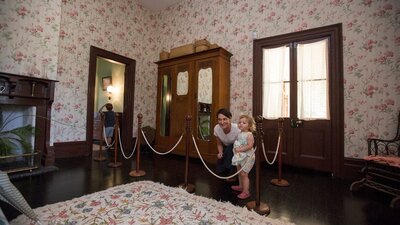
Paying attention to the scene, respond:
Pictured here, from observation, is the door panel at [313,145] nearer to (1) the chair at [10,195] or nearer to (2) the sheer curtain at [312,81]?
(2) the sheer curtain at [312,81]

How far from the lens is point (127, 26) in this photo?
16.9 ft

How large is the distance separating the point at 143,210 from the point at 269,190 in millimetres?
1537

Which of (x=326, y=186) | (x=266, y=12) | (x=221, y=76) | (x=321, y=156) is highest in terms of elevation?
(x=266, y=12)

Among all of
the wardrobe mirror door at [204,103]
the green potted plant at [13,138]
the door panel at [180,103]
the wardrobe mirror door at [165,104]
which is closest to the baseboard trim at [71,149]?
the green potted plant at [13,138]

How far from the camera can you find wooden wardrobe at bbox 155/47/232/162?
3.99 metres

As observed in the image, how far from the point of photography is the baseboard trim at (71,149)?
12.8 feet

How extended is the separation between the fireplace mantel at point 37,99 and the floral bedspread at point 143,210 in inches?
69.6

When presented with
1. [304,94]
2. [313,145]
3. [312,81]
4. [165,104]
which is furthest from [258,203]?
[165,104]


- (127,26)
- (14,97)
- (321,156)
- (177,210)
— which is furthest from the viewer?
(127,26)

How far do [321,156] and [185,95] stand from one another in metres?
2.77

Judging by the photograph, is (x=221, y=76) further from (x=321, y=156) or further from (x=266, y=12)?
(x=321, y=156)

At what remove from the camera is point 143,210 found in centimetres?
185

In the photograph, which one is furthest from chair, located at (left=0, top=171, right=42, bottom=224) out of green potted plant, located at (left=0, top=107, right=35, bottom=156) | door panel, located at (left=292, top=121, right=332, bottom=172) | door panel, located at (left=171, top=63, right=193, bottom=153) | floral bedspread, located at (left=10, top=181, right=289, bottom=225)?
door panel, located at (left=292, top=121, right=332, bottom=172)

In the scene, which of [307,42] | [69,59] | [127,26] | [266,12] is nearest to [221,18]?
[266,12]
